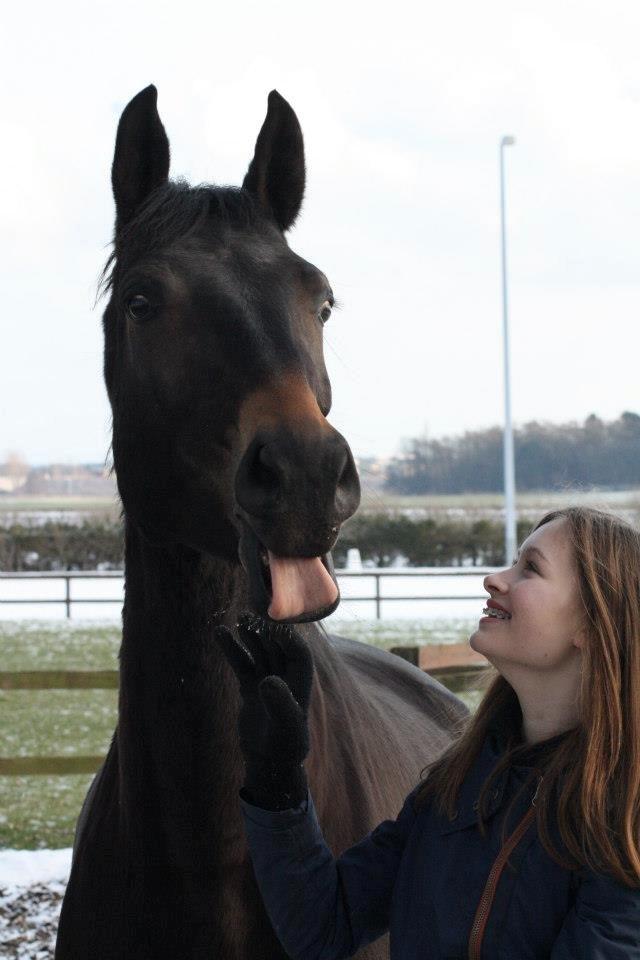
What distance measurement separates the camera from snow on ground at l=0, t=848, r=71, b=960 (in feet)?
15.7

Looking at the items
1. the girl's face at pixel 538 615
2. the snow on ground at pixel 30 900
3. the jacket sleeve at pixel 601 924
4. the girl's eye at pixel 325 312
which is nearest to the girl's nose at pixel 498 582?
the girl's face at pixel 538 615

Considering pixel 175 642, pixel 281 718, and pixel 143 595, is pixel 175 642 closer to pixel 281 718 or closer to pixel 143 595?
pixel 143 595

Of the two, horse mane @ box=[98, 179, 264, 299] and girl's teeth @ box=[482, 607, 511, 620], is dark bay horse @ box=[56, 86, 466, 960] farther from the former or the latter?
girl's teeth @ box=[482, 607, 511, 620]

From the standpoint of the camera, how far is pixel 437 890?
1703 millimetres

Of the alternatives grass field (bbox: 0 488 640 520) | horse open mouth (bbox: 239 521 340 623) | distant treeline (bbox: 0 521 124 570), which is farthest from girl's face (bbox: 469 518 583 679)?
distant treeline (bbox: 0 521 124 570)

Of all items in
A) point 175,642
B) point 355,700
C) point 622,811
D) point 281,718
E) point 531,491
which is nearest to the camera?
point 622,811

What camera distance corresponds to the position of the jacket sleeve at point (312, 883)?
1.80m

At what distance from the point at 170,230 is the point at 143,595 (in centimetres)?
77

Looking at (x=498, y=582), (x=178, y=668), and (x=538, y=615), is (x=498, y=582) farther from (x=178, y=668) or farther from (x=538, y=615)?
(x=178, y=668)

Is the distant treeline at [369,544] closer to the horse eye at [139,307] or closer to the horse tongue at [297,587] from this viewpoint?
the horse eye at [139,307]

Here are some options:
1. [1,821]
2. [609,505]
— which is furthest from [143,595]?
[1,821]

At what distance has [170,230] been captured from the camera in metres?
2.12

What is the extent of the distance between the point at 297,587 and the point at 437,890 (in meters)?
0.56

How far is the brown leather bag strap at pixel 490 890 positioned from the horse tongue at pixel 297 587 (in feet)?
1.58
